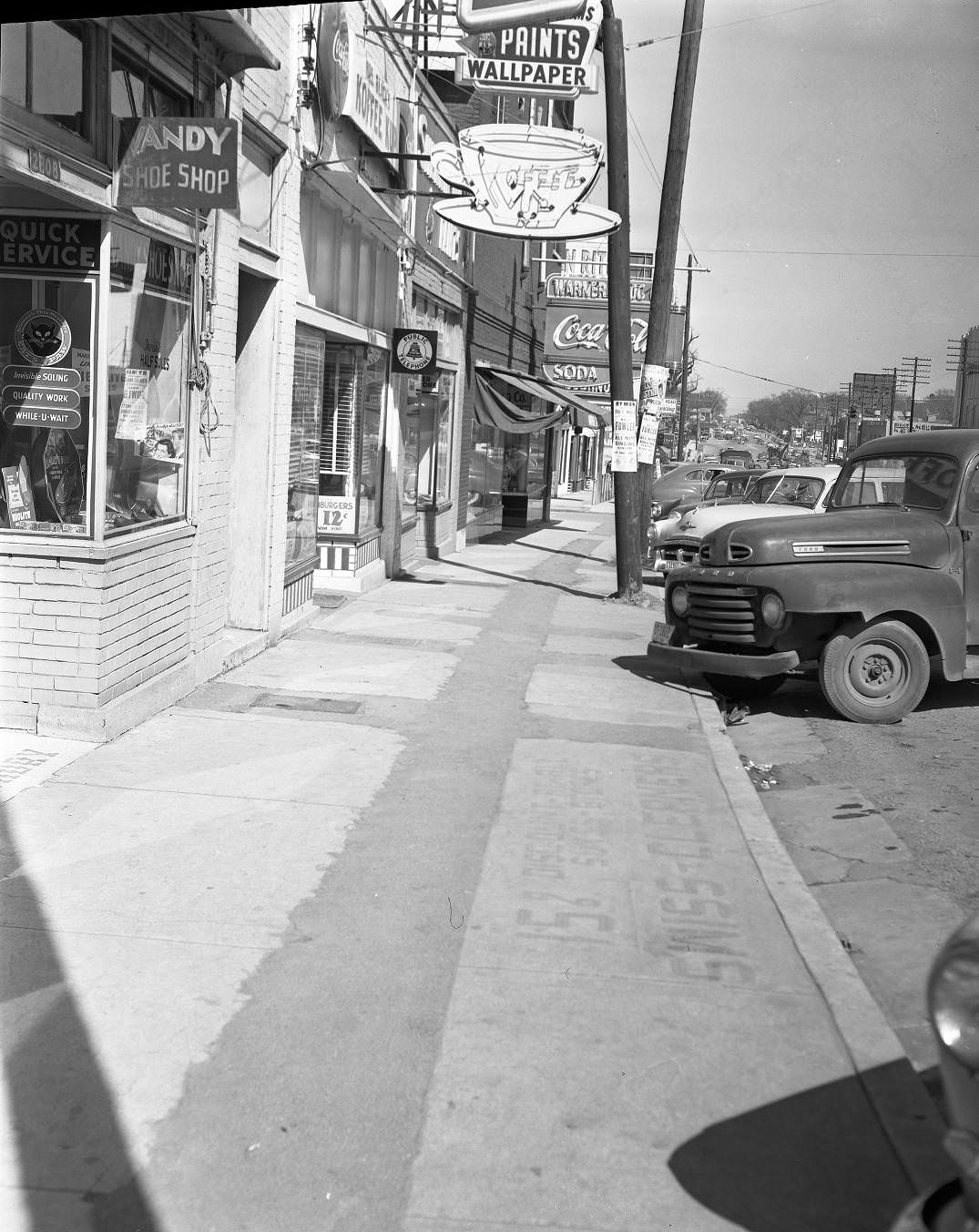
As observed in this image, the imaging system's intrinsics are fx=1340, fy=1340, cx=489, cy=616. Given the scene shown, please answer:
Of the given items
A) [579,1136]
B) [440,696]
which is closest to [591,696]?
[440,696]

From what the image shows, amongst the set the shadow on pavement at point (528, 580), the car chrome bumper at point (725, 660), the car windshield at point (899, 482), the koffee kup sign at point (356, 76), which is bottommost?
the shadow on pavement at point (528, 580)

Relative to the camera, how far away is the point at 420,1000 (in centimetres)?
453

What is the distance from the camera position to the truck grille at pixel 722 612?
10039 millimetres

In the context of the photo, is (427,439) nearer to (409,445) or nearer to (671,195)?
(409,445)

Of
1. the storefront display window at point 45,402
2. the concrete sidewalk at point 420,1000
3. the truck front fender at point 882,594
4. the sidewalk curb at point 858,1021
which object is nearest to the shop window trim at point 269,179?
the storefront display window at point 45,402

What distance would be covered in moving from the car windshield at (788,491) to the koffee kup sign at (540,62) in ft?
21.1

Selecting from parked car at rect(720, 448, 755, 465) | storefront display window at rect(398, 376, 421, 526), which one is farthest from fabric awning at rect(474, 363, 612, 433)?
parked car at rect(720, 448, 755, 465)

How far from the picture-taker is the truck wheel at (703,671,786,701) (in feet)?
35.8

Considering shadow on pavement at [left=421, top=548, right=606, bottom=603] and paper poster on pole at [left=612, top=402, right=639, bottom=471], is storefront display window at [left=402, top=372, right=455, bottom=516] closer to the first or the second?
shadow on pavement at [left=421, top=548, right=606, bottom=603]

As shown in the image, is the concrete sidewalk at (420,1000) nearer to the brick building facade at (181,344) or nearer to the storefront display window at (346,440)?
the brick building facade at (181,344)

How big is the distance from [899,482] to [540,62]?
5.72 metres

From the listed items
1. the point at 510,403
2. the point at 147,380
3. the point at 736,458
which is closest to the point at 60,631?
the point at 147,380

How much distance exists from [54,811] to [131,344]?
2945 millimetres

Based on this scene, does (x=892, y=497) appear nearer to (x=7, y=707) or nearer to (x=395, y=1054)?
(x=7, y=707)
